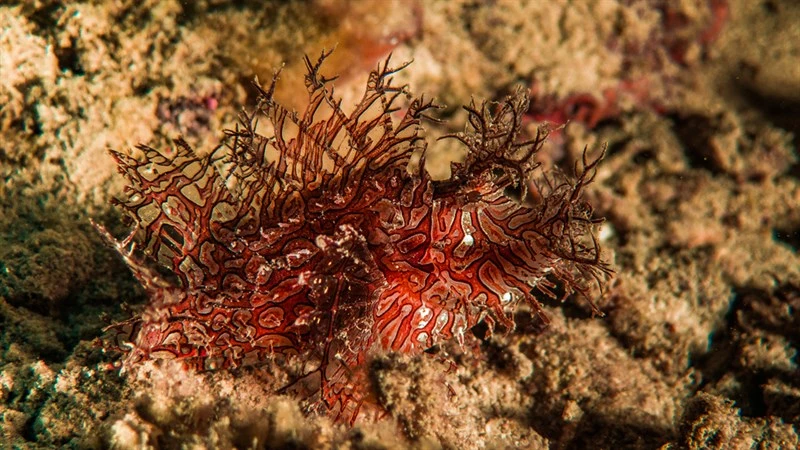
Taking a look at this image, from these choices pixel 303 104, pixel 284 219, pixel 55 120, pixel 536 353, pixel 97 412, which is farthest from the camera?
pixel 303 104

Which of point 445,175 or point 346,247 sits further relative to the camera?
point 445,175

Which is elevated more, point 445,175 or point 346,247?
point 445,175

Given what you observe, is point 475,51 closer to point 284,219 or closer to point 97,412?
point 284,219

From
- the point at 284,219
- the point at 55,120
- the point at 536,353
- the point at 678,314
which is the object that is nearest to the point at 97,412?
the point at 284,219

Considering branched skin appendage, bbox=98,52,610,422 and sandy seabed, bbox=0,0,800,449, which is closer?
branched skin appendage, bbox=98,52,610,422
